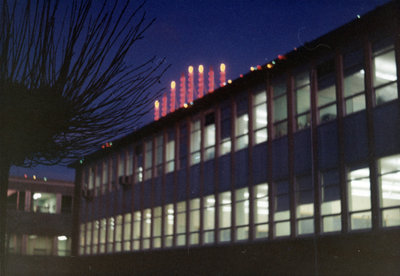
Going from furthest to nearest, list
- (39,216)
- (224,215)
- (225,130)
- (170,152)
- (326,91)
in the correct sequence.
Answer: (39,216) → (170,152) → (225,130) → (224,215) → (326,91)

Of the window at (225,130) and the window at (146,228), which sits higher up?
the window at (225,130)

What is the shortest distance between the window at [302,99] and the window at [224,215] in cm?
532

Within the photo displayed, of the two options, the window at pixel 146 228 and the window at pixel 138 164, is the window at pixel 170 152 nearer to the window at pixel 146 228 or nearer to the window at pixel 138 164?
the window at pixel 146 228

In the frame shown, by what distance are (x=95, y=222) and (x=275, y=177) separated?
1978cm

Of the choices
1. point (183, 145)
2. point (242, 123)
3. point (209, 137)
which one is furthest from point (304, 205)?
point (183, 145)

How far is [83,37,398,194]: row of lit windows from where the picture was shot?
20.7 meters

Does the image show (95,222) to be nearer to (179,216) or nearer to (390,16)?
(179,216)

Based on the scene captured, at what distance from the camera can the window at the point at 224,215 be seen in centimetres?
2714

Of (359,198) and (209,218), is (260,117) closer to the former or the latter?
(209,218)

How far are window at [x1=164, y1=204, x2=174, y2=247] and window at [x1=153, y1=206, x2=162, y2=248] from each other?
69 cm

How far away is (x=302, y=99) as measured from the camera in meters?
23.9

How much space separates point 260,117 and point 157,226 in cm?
1011

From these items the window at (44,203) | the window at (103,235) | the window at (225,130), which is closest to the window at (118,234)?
the window at (103,235)

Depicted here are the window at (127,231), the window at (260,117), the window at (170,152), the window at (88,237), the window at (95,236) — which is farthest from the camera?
the window at (88,237)
